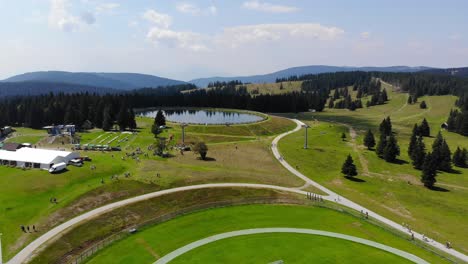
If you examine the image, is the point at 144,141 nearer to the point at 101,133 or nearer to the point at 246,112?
the point at 101,133

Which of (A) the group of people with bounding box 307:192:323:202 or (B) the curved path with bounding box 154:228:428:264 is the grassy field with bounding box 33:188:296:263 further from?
(B) the curved path with bounding box 154:228:428:264

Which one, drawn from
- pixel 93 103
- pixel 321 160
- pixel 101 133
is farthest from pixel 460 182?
pixel 93 103

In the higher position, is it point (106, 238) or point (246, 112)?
point (246, 112)

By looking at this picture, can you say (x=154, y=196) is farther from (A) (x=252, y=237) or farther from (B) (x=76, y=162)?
(B) (x=76, y=162)

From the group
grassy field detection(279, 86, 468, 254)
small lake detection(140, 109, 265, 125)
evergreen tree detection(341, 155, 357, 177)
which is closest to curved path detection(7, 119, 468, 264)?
grassy field detection(279, 86, 468, 254)

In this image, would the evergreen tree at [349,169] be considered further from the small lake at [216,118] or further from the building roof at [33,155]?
the building roof at [33,155]
